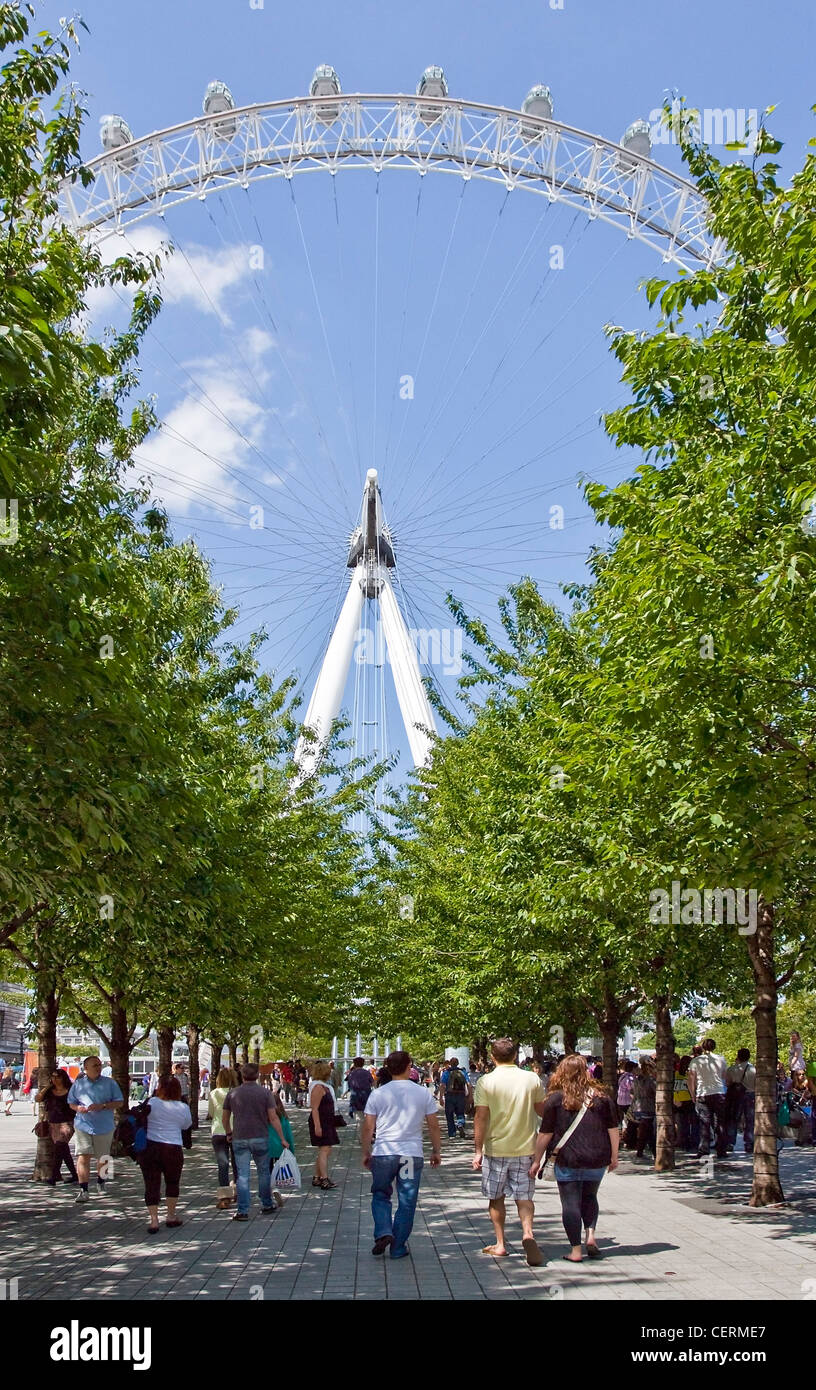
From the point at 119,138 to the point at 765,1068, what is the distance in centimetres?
2684

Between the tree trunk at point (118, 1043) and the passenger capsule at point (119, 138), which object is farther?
the passenger capsule at point (119, 138)

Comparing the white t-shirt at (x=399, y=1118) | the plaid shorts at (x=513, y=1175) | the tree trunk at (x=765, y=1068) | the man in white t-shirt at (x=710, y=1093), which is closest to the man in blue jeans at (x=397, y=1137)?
the white t-shirt at (x=399, y=1118)

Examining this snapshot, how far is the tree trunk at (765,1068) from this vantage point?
14.2 meters

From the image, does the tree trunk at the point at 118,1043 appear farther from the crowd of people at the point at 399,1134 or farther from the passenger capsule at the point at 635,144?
the passenger capsule at the point at 635,144

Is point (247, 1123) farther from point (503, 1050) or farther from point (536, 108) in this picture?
point (536, 108)

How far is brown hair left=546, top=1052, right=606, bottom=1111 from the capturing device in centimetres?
1052

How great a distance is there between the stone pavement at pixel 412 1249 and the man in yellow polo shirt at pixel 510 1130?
0.54 metres

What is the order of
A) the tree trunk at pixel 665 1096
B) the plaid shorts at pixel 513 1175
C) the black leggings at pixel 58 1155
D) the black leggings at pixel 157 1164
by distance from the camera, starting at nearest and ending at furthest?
1. the plaid shorts at pixel 513 1175
2. the black leggings at pixel 157 1164
3. the black leggings at pixel 58 1155
4. the tree trunk at pixel 665 1096

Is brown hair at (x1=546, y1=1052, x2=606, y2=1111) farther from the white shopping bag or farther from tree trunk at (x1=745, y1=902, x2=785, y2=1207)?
the white shopping bag

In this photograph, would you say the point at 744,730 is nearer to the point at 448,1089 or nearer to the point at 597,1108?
the point at 597,1108

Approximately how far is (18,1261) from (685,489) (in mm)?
9110

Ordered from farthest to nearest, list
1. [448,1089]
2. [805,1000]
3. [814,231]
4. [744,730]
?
[805,1000], [448,1089], [744,730], [814,231]

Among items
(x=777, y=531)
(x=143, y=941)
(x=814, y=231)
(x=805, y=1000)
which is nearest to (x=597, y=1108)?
(x=777, y=531)

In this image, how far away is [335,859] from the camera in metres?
32.8
